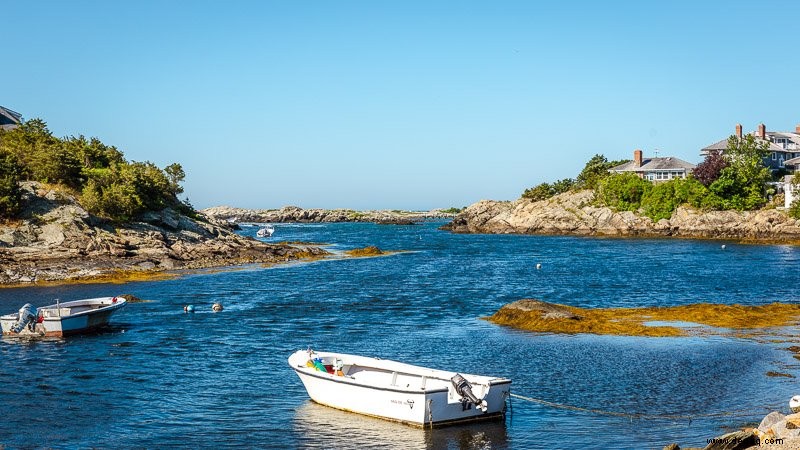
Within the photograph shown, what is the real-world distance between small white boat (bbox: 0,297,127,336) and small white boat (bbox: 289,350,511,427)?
1776 centimetres

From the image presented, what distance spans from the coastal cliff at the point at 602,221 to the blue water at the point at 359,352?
46325 mm

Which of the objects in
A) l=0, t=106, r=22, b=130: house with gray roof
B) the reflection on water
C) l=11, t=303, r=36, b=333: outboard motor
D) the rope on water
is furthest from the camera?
l=0, t=106, r=22, b=130: house with gray roof

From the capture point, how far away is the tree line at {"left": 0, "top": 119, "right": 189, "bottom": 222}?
71963mm

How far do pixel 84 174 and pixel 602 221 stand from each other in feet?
291

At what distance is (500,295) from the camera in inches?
2217

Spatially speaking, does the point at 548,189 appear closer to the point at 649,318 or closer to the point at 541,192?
the point at 541,192

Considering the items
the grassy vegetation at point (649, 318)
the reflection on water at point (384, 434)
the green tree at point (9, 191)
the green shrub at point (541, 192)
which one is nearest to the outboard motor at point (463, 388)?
the reflection on water at point (384, 434)

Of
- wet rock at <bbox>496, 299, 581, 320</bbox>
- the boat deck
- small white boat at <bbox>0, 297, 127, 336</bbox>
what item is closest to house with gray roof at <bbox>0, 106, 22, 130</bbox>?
small white boat at <bbox>0, 297, 127, 336</bbox>

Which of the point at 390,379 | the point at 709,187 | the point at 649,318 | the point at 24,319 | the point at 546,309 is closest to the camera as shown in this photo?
the point at 390,379

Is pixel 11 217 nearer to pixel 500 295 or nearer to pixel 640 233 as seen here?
pixel 500 295

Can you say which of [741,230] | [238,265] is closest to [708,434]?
[238,265]

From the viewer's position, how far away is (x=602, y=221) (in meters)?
134

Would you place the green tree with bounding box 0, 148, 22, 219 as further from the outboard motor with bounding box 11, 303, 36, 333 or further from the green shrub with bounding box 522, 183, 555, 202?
the green shrub with bounding box 522, 183, 555, 202

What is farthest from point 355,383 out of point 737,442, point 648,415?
point 737,442
